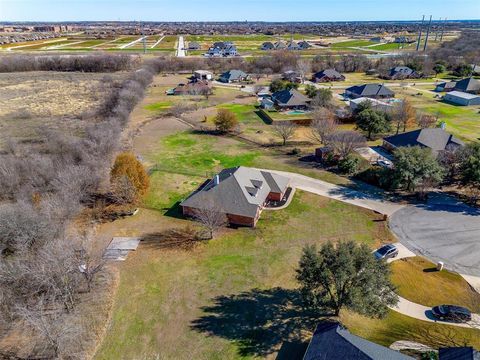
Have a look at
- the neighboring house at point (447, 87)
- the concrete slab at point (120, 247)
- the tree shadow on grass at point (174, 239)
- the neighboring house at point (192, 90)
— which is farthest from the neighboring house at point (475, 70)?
the concrete slab at point (120, 247)

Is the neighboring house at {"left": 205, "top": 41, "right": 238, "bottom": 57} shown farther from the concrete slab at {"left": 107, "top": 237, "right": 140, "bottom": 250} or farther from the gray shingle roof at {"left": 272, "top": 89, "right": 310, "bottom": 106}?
the concrete slab at {"left": 107, "top": 237, "right": 140, "bottom": 250}

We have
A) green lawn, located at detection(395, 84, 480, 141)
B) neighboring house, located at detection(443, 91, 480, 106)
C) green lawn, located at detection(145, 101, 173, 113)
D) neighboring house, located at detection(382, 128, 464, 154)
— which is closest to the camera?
neighboring house, located at detection(382, 128, 464, 154)

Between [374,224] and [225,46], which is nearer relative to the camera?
[374,224]

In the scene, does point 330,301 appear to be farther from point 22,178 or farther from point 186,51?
point 186,51

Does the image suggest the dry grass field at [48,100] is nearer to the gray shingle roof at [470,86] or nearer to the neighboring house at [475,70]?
the gray shingle roof at [470,86]

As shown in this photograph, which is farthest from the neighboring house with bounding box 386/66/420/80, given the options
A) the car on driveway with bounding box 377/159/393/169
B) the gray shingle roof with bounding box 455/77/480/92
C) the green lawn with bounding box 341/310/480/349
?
the green lawn with bounding box 341/310/480/349

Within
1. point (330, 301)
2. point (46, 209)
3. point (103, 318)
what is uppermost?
point (46, 209)

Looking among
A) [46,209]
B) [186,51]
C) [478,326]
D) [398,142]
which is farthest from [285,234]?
[186,51]
